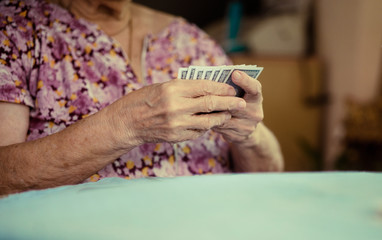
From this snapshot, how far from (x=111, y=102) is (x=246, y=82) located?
0.39 metres

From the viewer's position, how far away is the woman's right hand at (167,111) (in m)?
0.85

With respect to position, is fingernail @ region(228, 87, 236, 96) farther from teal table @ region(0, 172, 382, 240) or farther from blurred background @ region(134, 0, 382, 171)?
blurred background @ region(134, 0, 382, 171)

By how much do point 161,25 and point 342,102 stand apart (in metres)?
1.46

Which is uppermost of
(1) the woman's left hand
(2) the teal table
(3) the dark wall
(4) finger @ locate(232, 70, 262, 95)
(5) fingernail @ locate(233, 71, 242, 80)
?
(3) the dark wall

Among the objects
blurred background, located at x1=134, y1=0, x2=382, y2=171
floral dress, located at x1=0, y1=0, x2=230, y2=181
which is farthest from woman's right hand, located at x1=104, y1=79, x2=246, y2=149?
blurred background, located at x1=134, y1=0, x2=382, y2=171

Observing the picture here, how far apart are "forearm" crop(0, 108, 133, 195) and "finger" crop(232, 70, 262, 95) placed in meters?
0.29

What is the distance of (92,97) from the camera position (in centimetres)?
108

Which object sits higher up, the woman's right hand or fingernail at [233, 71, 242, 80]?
fingernail at [233, 71, 242, 80]

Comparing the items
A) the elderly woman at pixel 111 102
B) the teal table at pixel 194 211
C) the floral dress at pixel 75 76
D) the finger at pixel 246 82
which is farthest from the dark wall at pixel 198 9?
the teal table at pixel 194 211

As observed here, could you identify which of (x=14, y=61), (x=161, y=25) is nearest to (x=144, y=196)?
(x=14, y=61)

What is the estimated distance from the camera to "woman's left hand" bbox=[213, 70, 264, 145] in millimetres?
908

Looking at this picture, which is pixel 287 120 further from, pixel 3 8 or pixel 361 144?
pixel 3 8

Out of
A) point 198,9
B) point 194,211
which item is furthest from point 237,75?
point 198,9

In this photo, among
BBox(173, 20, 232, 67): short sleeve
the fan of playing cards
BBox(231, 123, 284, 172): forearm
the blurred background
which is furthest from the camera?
the blurred background
